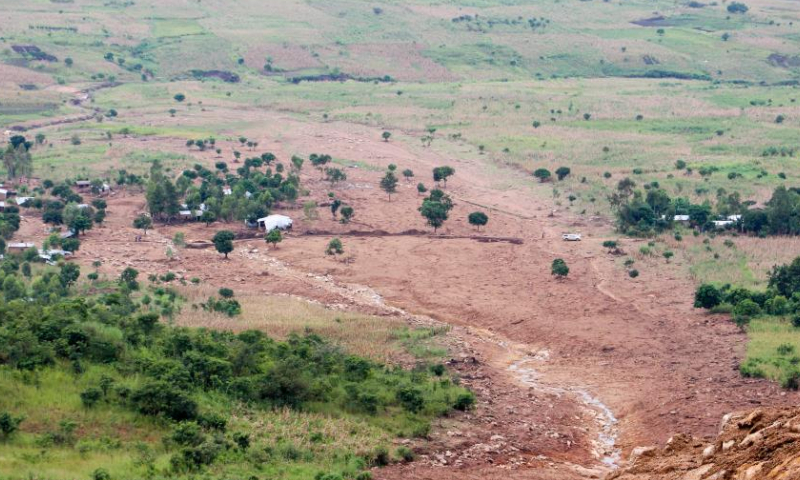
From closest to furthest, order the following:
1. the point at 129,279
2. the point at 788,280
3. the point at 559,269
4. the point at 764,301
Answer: the point at 764,301
the point at 788,280
the point at 129,279
the point at 559,269

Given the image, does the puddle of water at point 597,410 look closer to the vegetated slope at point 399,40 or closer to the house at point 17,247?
the house at point 17,247

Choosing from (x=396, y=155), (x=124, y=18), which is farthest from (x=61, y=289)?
(x=124, y=18)

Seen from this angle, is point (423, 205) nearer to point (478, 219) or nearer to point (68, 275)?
point (478, 219)

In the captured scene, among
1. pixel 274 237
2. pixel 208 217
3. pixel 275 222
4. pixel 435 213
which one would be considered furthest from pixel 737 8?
pixel 274 237

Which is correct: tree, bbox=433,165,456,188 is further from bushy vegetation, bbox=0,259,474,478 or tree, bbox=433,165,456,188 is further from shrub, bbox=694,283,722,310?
bushy vegetation, bbox=0,259,474,478

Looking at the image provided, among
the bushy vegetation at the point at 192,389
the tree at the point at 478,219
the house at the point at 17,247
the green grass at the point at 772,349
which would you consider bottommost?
the house at the point at 17,247

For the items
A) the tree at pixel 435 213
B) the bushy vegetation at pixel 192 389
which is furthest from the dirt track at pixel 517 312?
the bushy vegetation at pixel 192 389
